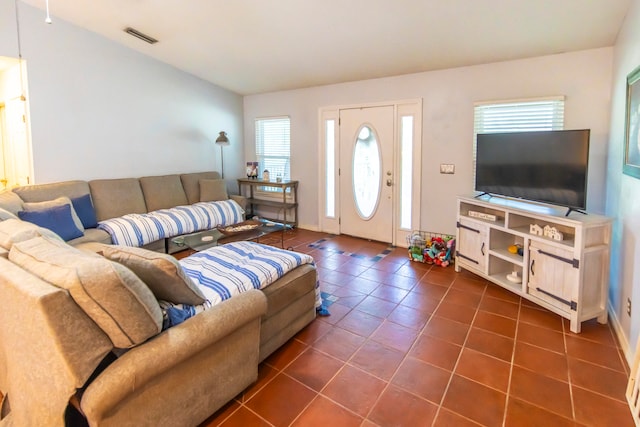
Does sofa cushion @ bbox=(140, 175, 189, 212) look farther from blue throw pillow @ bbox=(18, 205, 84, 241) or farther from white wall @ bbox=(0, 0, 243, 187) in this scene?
blue throw pillow @ bbox=(18, 205, 84, 241)

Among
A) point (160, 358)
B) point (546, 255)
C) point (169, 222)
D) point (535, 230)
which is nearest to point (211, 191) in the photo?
point (169, 222)

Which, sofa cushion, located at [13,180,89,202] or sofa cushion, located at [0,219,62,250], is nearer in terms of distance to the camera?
sofa cushion, located at [0,219,62,250]

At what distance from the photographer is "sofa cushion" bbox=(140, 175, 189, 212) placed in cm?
484

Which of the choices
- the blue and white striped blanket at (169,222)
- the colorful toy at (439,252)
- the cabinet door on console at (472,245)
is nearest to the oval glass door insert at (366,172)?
the colorful toy at (439,252)

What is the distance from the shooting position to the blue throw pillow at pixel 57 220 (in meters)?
3.27

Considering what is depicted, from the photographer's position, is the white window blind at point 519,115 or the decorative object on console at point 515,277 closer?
the decorative object on console at point 515,277

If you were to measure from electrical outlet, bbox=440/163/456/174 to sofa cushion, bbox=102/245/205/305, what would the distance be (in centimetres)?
354

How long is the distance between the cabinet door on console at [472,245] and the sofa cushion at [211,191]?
3.46 meters

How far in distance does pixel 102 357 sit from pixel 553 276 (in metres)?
3.05

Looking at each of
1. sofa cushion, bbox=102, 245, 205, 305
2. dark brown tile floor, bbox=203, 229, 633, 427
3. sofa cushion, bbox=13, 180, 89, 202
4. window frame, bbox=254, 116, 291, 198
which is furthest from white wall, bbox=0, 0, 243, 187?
dark brown tile floor, bbox=203, 229, 633, 427

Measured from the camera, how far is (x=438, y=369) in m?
→ 2.20

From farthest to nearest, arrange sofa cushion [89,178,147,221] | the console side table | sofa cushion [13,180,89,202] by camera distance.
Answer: the console side table
sofa cushion [89,178,147,221]
sofa cushion [13,180,89,202]

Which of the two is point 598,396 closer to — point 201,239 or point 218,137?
point 201,239

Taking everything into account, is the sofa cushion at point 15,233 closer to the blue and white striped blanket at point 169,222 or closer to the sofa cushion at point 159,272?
the sofa cushion at point 159,272
